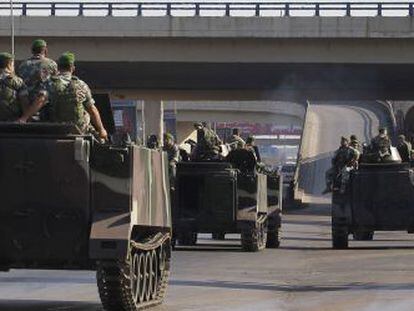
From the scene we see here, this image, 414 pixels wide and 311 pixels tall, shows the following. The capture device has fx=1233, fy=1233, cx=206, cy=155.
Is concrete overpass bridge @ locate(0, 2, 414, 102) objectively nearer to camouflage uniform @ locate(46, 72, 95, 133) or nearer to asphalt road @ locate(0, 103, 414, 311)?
asphalt road @ locate(0, 103, 414, 311)

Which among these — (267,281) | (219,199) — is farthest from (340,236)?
(267,281)

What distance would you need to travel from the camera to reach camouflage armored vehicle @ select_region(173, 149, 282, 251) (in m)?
23.4

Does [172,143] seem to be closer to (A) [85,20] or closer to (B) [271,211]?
(B) [271,211]

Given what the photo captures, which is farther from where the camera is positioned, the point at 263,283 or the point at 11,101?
the point at 263,283

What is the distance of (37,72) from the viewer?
12328mm

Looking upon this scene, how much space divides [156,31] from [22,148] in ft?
126

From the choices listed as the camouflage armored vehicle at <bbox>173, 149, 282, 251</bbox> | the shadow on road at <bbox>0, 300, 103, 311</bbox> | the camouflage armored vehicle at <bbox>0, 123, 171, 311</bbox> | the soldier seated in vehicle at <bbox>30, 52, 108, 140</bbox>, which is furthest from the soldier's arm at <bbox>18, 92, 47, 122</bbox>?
the camouflage armored vehicle at <bbox>173, 149, 282, 251</bbox>

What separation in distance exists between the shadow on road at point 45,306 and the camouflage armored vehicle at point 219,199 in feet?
32.6

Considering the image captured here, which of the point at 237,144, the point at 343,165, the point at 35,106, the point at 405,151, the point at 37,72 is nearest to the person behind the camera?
the point at 35,106

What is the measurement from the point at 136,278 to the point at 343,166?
13.9 meters

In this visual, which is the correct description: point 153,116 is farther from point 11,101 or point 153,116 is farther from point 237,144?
point 11,101

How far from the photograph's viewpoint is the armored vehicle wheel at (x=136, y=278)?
458 inches

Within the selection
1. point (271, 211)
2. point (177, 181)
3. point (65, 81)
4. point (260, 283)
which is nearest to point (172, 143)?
point (177, 181)

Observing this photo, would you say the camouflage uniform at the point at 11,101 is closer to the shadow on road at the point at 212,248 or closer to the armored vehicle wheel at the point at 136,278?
the armored vehicle wheel at the point at 136,278
